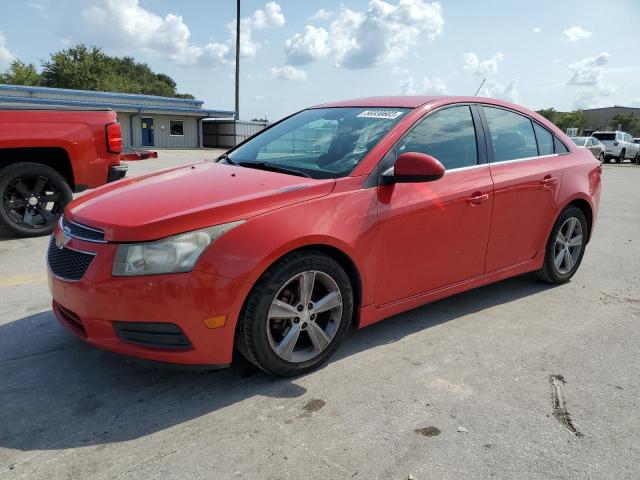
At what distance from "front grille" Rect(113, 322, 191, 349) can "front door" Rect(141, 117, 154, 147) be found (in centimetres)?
3342

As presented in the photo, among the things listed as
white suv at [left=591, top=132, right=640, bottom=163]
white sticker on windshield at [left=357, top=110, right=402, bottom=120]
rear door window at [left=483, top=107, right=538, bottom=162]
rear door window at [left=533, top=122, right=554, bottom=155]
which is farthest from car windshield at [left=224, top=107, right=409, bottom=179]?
white suv at [left=591, top=132, right=640, bottom=163]

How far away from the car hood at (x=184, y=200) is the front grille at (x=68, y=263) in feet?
0.56

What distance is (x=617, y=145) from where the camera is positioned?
1209 inches

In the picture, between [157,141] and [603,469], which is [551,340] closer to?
[603,469]

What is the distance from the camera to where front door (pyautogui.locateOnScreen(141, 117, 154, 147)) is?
34.0 m

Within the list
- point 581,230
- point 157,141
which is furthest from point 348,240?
point 157,141

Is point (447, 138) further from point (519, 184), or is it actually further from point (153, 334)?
point (153, 334)

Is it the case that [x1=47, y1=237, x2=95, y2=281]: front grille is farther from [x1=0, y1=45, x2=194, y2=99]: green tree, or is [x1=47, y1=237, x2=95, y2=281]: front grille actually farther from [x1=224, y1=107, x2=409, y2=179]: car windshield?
[x1=0, y1=45, x2=194, y2=99]: green tree

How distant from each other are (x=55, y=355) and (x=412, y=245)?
232 centimetres

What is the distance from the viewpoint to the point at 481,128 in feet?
13.1

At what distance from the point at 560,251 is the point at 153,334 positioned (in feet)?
12.1

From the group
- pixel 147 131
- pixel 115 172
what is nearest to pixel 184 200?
pixel 115 172

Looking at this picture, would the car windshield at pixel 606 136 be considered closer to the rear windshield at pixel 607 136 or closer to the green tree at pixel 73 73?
the rear windshield at pixel 607 136

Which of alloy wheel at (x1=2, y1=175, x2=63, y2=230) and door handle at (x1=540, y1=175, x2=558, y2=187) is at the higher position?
door handle at (x1=540, y1=175, x2=558, y2=187)
